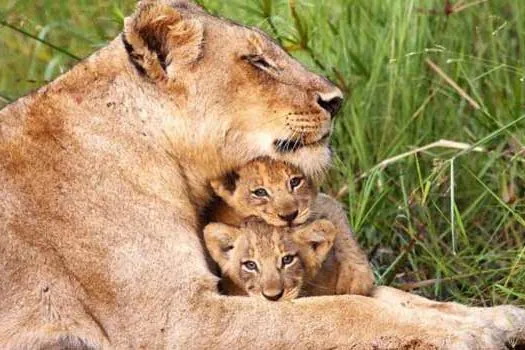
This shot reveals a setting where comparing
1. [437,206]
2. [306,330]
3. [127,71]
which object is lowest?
[437,206]

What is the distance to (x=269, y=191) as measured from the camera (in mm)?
6039

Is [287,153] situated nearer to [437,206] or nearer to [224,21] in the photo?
[224,21]

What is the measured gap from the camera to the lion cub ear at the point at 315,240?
19.6 feet

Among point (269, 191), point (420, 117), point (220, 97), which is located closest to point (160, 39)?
point (220, 97)

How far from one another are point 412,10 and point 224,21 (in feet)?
6.08

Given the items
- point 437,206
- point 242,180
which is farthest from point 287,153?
point 437,206

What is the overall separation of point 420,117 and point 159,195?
2225 millimetres

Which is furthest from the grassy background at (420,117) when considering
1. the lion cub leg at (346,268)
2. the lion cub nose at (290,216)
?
the lion cub nose at (290,216)

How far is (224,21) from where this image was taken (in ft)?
20.9

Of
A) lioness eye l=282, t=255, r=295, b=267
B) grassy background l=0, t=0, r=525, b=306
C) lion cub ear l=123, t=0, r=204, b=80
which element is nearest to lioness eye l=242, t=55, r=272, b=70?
lion cub ear l=123, t=0, r=204, b=80

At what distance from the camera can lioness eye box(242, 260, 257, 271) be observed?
233 inches

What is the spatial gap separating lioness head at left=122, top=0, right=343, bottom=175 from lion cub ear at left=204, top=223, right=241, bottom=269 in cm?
25

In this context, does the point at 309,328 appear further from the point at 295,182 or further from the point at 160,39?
the point at 160,39

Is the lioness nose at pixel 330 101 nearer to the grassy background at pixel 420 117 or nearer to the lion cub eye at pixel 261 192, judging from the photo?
the lion cub eye at pixel 261 192
